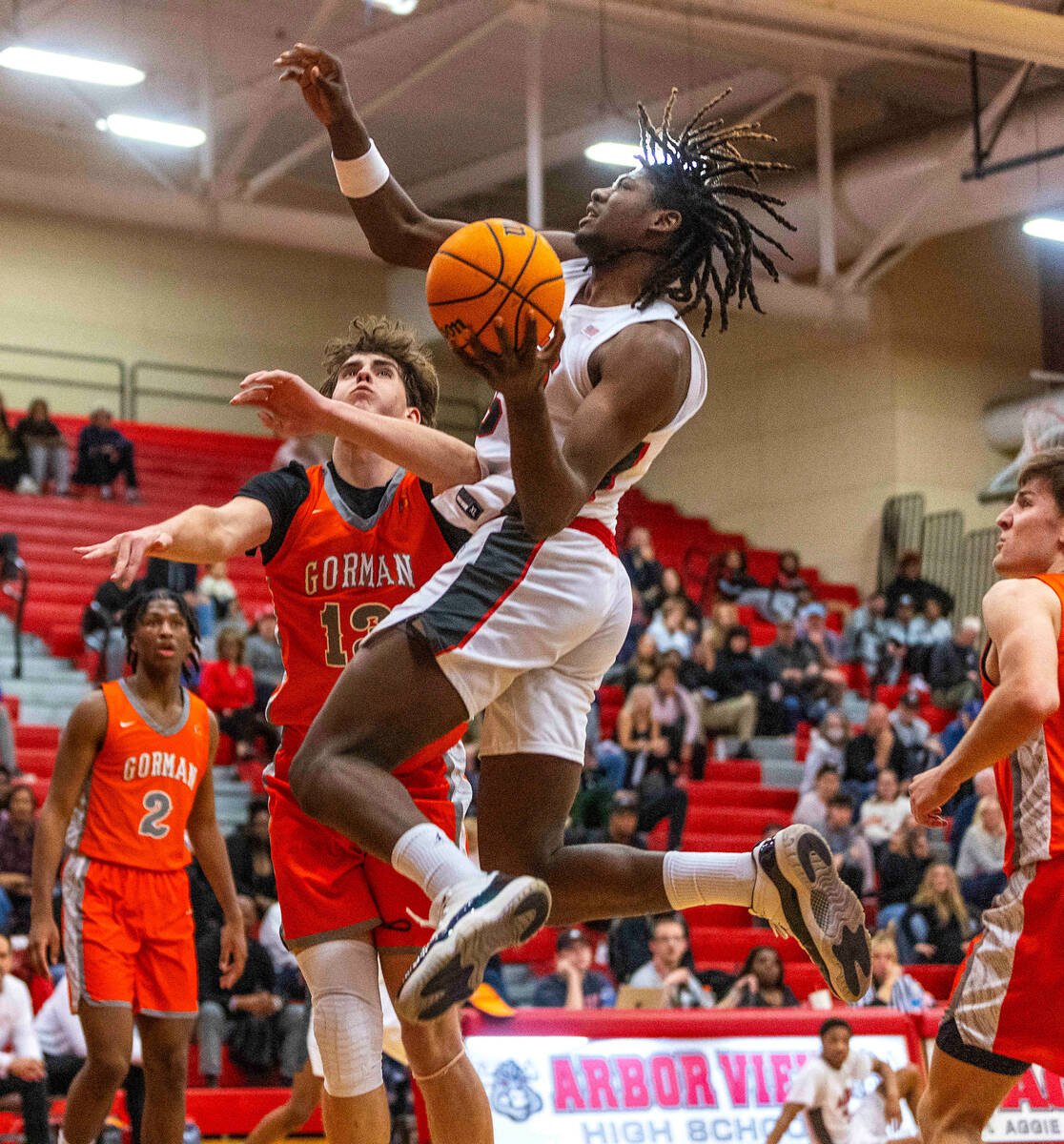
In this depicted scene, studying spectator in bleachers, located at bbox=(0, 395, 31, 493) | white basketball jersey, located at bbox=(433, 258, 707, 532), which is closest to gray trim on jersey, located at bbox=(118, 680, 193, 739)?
white basketball jersey, located at bbox=(433, 258, 707, 532)

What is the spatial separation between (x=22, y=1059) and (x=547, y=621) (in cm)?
459

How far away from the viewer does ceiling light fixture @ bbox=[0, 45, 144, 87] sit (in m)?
15.0

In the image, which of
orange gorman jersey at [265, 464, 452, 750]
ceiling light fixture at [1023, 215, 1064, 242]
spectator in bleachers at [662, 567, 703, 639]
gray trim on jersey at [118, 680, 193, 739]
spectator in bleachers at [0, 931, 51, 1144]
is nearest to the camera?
orange gorman jersey at [265, 464, 452, 750]

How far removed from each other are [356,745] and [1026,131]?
1529 cm

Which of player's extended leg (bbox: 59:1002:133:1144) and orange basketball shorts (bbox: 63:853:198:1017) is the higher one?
orange basketball shorts (bbox: 63:853:198:1017)

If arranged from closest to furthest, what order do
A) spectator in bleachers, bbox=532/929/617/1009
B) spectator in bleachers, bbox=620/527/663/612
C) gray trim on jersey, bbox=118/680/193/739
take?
gray trim on jersey, bbox=118/680/193/739 < spectator in bleachers, bbox=532/929/617/1009 < spectator in bleachers, bbox=620/527/663/612

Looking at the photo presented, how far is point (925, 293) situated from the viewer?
72.5 ft

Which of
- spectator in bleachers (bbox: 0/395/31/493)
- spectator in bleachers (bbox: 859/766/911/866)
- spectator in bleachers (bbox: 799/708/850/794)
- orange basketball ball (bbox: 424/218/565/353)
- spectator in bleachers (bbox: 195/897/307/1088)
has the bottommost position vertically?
spectator in bleachers (bbox: 195/897/307/1088)

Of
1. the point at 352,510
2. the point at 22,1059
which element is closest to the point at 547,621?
the point at 352,510

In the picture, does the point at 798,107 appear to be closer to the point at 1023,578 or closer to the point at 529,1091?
the point at 529,1091

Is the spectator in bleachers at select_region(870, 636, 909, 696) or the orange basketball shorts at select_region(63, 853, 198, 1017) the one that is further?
the spectator in bleachers at select_region(870, 636, 909, 696)

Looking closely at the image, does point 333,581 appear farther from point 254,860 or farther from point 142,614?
point 254,860

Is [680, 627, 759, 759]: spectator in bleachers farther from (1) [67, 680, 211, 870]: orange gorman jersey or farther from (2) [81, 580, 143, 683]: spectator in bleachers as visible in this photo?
(1) [67, 680, 211, 870]: orange gorman jersey

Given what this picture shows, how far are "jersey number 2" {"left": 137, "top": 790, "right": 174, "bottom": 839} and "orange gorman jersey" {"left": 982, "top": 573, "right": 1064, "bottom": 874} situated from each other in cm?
325
